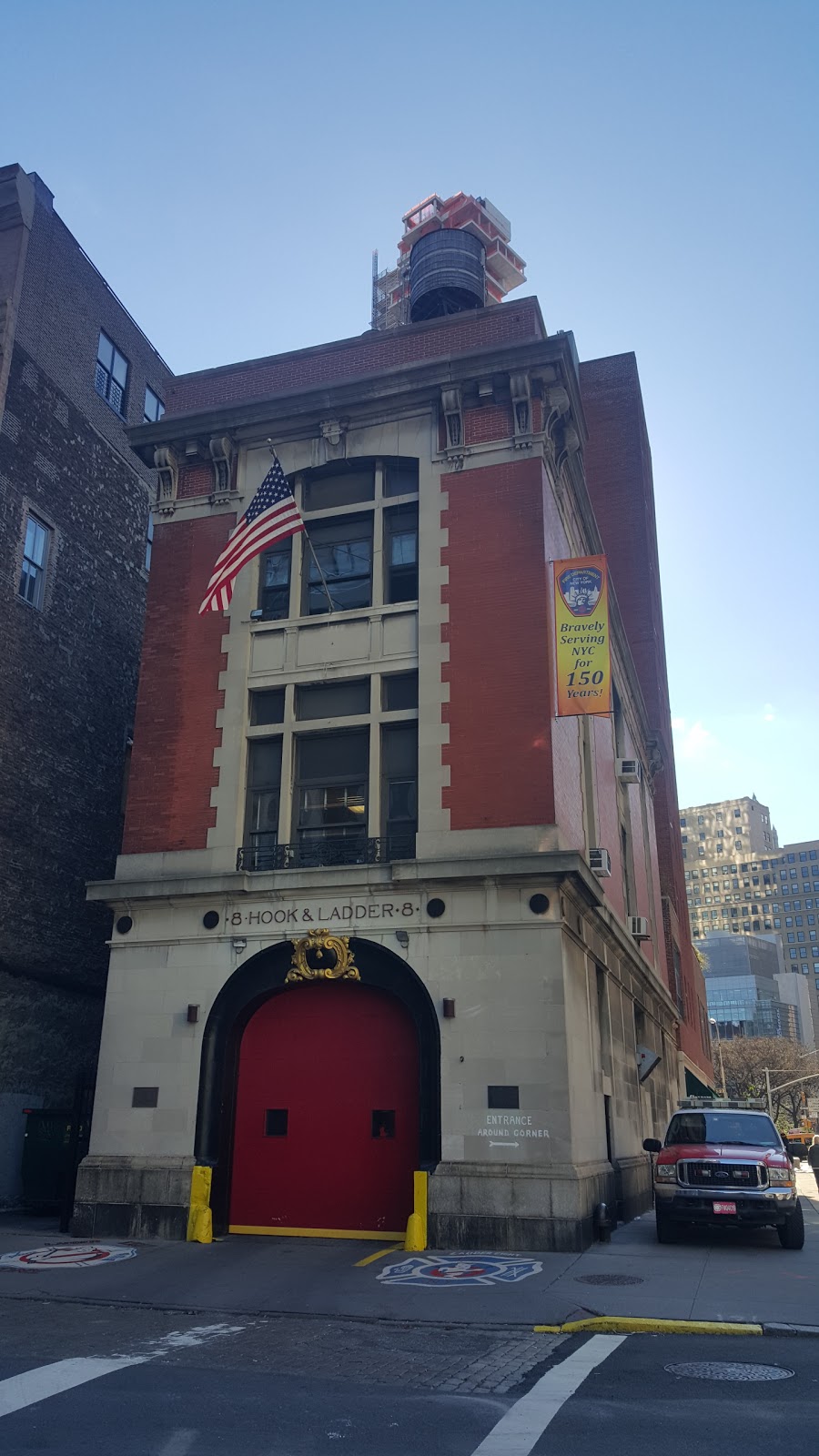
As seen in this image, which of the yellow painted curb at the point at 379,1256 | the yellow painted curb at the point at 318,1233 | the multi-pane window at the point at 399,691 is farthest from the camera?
the multi-pane window at the point at 399,691

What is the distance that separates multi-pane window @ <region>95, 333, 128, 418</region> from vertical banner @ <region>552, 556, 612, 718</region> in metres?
14.9

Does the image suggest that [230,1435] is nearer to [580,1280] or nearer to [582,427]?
[580,1280]

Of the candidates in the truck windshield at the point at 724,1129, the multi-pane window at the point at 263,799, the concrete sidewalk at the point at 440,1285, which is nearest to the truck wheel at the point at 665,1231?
the concrete sidewalk at the point at 440,1285

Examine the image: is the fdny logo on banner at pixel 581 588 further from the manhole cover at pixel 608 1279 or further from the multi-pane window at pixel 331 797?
the manhole cover at pixel 608 1279

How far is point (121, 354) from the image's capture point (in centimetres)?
2870

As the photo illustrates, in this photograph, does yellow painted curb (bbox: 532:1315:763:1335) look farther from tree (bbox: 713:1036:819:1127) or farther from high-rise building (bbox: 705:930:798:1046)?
high-rise building (bbox: 705:930:798:1046)

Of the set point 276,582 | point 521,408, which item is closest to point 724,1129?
point 276,582

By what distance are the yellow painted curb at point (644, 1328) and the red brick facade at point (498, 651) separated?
25.4 ft

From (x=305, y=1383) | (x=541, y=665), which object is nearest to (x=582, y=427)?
(x=541, y=665)

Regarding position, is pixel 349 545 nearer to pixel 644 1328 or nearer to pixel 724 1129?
pixel 724 1129

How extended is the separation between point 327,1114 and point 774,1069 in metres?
87.9

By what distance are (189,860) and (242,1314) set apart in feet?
A: 28.0

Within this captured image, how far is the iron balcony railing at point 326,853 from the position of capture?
1747 centimetres

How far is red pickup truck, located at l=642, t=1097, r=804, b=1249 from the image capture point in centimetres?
1501
